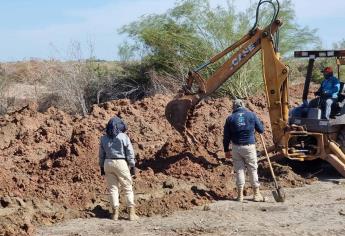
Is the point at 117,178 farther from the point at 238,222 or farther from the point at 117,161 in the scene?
the point at 238,222

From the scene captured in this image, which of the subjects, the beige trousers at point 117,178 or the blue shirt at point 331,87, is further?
the blue shirt at point 331,87

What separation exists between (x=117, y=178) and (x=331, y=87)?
521 centimetres

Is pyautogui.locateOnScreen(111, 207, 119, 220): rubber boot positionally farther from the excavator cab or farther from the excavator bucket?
the excavator cab

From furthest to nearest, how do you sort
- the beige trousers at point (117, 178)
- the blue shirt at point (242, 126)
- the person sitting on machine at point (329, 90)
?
the person sitting on machine at point (329, 90) → the blue shirt at point (242, 126) → the beige trousers at point (117, 178)

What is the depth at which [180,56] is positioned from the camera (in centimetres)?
2570

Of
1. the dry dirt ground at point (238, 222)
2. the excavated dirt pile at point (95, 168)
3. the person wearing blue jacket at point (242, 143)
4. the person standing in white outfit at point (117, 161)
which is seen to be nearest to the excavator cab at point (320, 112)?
the excavated dirt pile at point (95, 168)

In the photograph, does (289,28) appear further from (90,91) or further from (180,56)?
(90,91)

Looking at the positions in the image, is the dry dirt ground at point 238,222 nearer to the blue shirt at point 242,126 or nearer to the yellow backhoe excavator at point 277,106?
the blue shirt at point 242,126

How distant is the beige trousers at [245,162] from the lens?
11734 mm

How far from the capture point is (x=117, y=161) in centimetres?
1055

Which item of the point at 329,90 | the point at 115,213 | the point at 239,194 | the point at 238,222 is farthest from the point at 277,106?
the point at 115,213

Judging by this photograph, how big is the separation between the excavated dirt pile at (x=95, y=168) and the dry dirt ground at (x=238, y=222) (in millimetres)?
439

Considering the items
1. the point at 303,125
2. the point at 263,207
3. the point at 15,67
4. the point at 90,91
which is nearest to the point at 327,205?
the point at 263,207

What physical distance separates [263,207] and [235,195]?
1165mm
